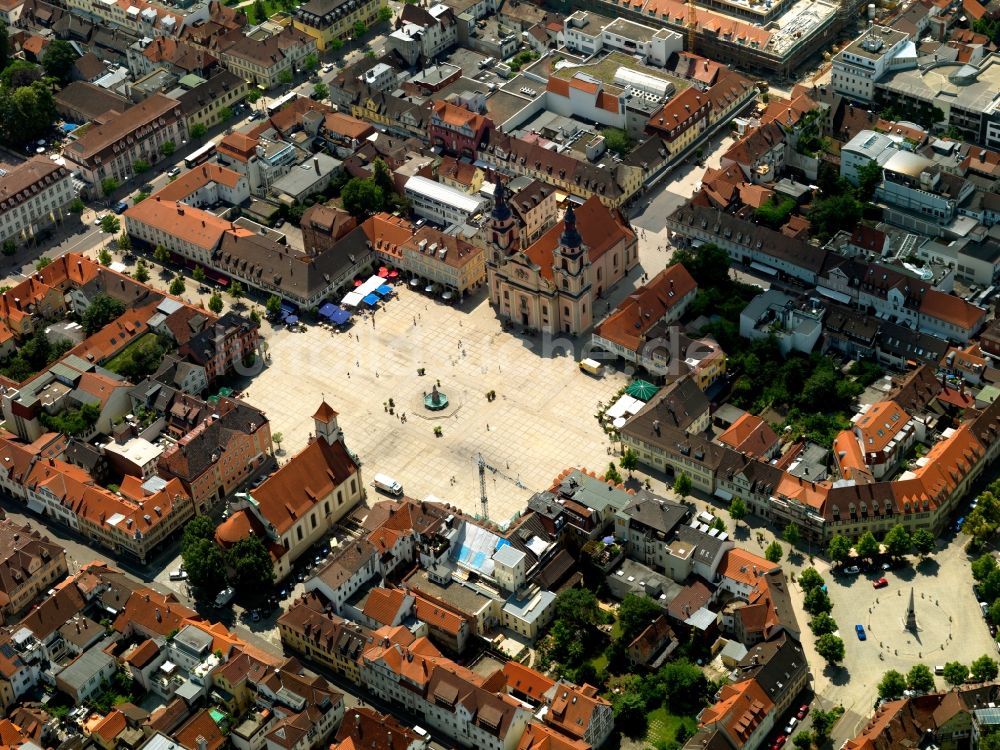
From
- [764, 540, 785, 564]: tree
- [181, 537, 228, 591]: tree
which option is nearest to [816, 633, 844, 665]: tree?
[764, 540, 785, 564]: tree

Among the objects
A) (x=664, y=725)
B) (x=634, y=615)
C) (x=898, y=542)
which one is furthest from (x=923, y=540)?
(x=664, y=725)

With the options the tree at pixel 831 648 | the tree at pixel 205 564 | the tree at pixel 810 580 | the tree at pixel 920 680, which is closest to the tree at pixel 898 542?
the tree at pixel 810 580

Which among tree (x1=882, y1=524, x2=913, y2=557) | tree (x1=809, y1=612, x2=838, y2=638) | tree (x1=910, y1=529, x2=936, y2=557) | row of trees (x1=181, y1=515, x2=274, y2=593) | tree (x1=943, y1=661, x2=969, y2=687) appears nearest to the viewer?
tree (x1=943, y1=661, x2=969, y2=687)

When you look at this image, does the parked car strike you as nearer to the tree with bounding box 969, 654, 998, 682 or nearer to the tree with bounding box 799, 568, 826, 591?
the tree with bounding box 799, 568, 826, 591

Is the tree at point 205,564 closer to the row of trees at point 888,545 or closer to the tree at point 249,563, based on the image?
the tree at point 249,563

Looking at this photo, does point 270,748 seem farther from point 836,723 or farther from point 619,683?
point 836,723
